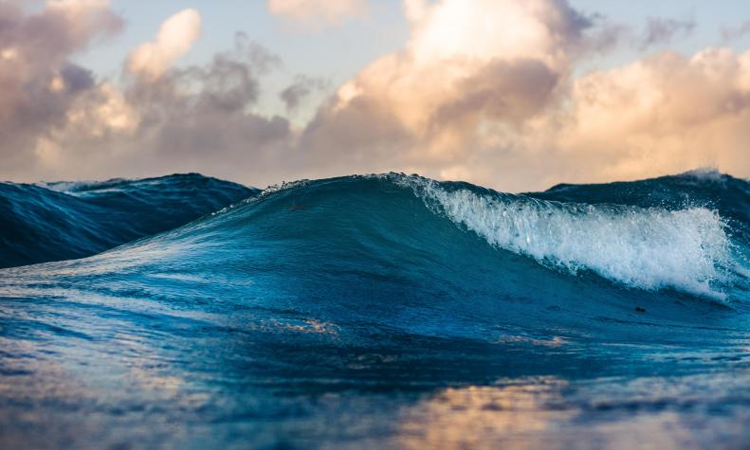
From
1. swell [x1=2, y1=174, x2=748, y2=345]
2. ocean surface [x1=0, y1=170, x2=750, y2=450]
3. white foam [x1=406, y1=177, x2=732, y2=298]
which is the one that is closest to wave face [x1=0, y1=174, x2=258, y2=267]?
ocean surface [x1=0, y1=170, x2=750, y2=450]

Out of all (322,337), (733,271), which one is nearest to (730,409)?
(322,337)

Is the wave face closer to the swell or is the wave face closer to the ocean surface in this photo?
the ocean surface

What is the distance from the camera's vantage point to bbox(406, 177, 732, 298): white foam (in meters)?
11.4

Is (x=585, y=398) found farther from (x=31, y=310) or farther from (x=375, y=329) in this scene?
(x=31, y=310)

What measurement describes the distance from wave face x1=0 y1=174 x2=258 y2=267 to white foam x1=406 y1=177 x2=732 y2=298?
753 cm

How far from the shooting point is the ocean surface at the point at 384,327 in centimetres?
302

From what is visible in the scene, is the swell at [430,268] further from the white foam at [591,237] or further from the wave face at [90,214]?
the wave face at [90,214]

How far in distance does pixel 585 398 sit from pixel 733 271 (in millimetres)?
11522

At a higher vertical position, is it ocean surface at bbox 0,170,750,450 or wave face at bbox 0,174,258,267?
wave face at bbox 0,174,258,267

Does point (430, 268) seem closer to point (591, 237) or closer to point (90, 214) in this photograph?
point (591, 237)

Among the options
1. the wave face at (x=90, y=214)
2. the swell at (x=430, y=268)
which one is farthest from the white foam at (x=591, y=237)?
the wave face at (x=90, y=214)

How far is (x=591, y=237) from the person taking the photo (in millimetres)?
12109

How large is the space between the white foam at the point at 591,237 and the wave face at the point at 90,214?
7534 millimetres

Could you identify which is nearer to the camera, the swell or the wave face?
the swell
